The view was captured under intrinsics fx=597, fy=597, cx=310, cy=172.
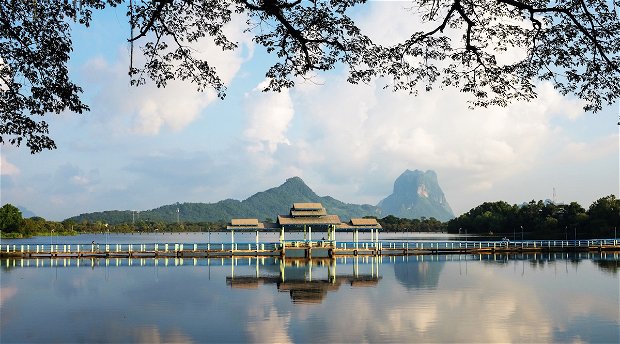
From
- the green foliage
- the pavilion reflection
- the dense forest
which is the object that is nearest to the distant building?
the pavilion reflection

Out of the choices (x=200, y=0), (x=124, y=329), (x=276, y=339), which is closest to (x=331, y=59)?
(x=200, y=0)

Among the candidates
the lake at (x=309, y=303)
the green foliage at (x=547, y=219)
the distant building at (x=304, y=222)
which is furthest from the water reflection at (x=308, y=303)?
the green foliage at (x=547, y=219)

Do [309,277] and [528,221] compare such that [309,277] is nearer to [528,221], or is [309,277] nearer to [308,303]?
[308,303]

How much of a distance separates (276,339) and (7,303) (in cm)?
1459

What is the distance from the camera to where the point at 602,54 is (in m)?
11.3

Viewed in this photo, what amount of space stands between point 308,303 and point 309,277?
12.1 m

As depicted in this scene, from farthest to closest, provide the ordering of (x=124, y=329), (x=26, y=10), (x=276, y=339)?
(x=124, y=329) → (x=276, y=339) → (x=26, y=10)

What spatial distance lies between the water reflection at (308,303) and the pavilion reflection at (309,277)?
0.25 ft

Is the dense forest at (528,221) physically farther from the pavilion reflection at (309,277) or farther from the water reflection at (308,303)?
the pavilion reflection at (309,277)

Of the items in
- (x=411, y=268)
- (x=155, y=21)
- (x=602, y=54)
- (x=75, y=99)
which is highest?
(x=155, y=21)

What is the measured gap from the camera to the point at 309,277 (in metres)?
38.7

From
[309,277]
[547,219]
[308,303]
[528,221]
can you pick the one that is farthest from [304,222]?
[528,221]

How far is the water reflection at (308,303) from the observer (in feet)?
65.2

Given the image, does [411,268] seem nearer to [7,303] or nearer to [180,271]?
[180,271]
